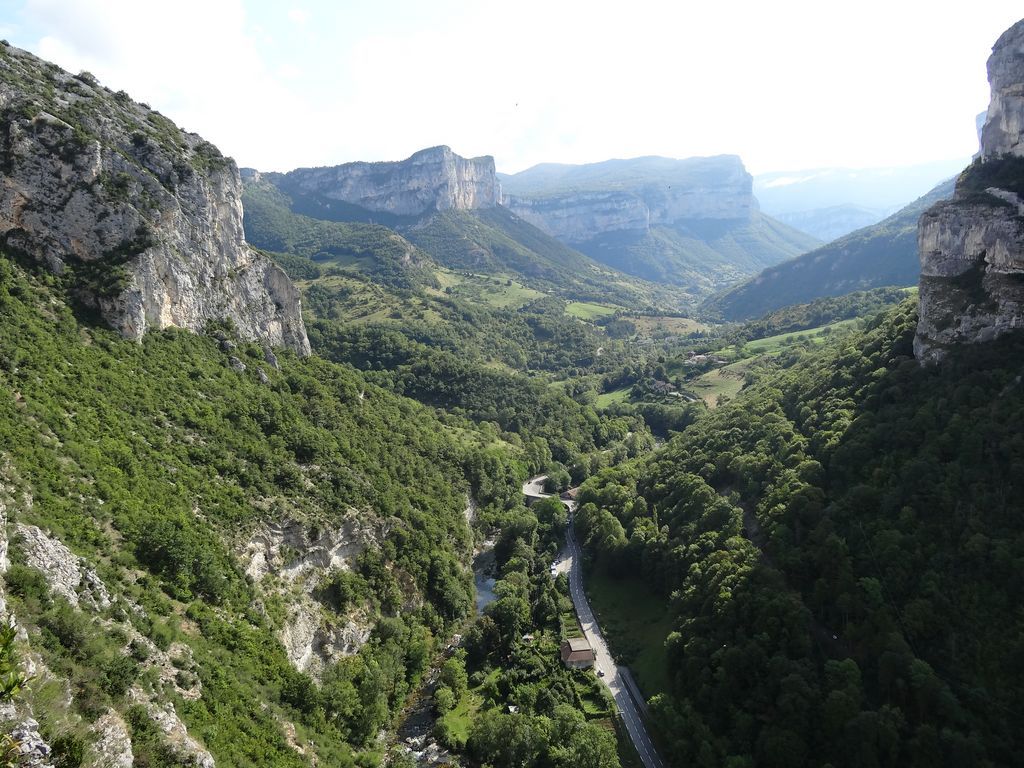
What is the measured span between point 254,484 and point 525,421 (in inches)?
2897

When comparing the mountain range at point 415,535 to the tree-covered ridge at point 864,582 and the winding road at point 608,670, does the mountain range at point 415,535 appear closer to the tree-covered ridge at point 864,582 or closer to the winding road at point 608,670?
the tree-covered ridge at point 864,582

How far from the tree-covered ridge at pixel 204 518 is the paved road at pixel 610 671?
14.0m

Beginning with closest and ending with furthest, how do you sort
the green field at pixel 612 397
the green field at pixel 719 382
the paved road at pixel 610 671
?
the paved road at pixel 610 671 → the green field at pixel 719 382 → the green field at pixel 612 397

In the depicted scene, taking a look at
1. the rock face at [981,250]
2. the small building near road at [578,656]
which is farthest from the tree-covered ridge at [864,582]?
the small building near road at [578,656]

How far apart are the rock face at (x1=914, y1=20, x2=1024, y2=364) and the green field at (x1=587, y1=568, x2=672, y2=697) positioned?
41.6m

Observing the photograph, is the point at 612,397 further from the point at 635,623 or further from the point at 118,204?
the point at 118,204

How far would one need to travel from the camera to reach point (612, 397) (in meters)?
161

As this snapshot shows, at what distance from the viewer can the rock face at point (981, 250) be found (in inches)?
2325

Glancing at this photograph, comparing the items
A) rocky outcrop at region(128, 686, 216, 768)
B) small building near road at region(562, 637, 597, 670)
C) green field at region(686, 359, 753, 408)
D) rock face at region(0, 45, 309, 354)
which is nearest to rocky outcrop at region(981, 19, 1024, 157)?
green field at region(686, 359, 753, 408)

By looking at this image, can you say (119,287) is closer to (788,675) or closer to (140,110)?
(140,110)

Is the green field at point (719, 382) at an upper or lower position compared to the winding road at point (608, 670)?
upper

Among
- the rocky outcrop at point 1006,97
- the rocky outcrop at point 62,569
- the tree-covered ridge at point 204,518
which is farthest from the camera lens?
the rocky outcrop at point 1006,97

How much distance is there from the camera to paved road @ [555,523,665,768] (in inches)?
2009

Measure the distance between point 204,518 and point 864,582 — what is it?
55165 millimetres
